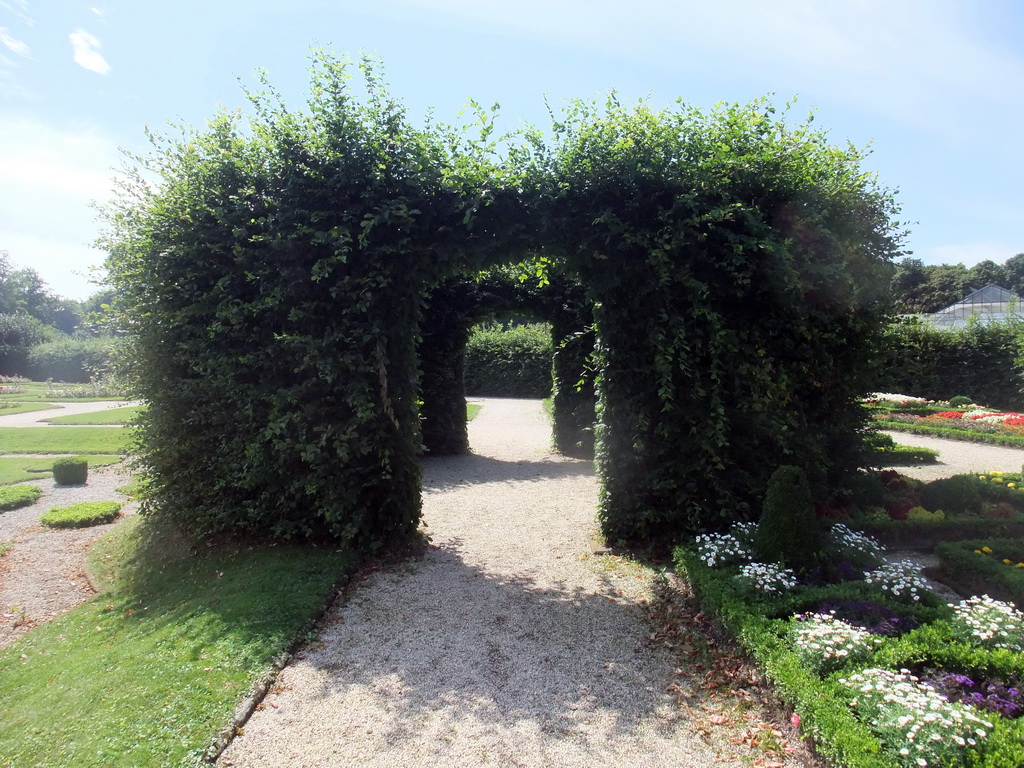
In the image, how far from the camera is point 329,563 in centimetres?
612

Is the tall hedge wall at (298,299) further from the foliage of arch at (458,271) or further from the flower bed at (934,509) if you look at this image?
the flower bed at (934,509)

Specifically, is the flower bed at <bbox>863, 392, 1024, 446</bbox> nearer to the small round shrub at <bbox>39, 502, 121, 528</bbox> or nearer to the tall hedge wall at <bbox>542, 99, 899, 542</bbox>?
the tall hedge wall at <bbox>542, 99, 899, 542</bbox>

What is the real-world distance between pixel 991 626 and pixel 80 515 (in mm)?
9796

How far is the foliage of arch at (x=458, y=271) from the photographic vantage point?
602cm

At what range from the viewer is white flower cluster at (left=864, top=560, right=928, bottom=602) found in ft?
14.9

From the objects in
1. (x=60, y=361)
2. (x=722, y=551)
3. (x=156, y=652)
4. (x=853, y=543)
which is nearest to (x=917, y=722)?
(x=722, y=551)

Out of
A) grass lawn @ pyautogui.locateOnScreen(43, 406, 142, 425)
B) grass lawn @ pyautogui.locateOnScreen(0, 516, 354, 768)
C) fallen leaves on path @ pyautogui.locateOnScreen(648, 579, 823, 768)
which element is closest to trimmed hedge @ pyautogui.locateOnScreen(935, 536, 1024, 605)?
fallen leaves on path @ pyautogui.locateOnScreen(648, 579, 823, 768)

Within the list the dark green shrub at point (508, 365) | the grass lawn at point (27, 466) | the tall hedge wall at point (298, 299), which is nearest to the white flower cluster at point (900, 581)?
the tall hedge wall at point (298, 299)

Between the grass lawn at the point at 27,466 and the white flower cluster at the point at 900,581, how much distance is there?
449 inches

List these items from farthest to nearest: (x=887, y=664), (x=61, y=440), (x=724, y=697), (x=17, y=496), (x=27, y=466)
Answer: (x=61, y=440) → (x=27, y=466) → (x=17, y=496) → (x=724, y=697) → (x=887, y=664)

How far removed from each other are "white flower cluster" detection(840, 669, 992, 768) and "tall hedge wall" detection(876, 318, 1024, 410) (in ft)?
69.2

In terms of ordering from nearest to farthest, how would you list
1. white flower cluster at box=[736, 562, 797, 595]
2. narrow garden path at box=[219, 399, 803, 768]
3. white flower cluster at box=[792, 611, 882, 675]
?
narrow garden path at box=[219, 399, 803, 768] → white flower cluster at box=[792, 611, 882, 675] → white flower cluster at box=[736, 562, 797, 595]

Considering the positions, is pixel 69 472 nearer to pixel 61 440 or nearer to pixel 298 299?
Answer: pixel 61 440

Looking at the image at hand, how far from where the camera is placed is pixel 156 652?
4422 millimetres
